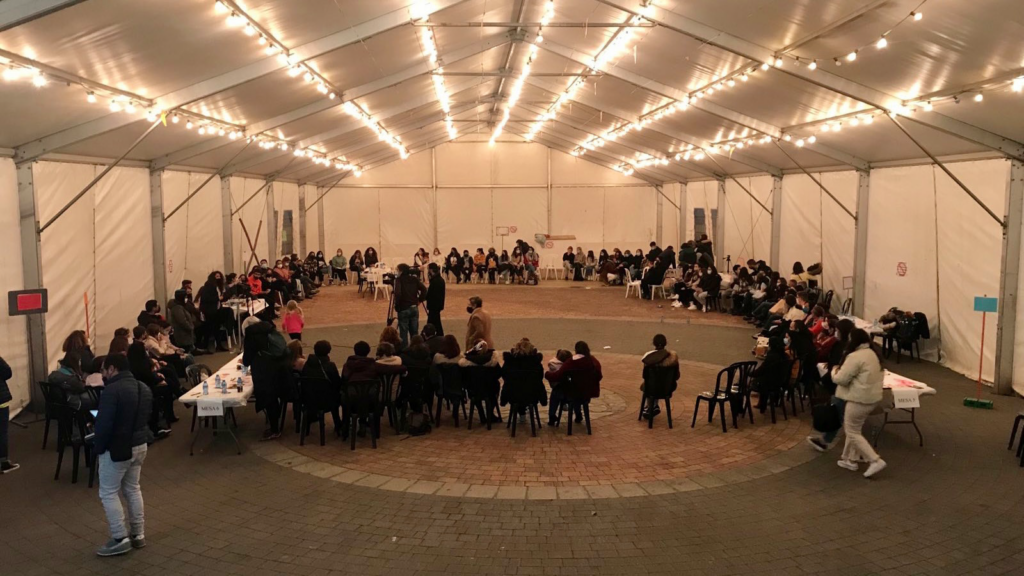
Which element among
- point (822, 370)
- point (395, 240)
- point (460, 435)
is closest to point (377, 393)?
point (460, 435)

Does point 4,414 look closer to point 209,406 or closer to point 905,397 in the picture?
point 209,406

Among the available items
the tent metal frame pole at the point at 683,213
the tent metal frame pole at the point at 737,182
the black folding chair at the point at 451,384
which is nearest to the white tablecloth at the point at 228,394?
the black folding chair at the point at 451,384

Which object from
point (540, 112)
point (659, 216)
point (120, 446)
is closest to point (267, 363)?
point (120, 446)

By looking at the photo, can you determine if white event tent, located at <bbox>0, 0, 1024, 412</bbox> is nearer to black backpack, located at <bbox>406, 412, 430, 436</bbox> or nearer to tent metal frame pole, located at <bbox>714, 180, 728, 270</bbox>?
tent metal frame pole, located at <bbox>714, 180, 728, 270</bbox>

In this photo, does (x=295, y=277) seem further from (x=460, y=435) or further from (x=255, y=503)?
(x=255, y=503)

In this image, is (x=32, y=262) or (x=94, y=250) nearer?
(x=32, y=262)

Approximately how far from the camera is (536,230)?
25.7 meters

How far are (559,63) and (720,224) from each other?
860 cm

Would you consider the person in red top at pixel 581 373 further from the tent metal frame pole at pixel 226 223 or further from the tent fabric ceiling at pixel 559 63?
the tent metal frame pole at pixel 226 223

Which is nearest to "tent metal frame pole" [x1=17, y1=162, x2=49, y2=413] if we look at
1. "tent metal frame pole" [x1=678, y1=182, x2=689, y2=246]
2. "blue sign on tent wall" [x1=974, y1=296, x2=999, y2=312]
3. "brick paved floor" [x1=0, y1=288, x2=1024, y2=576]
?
"brick paved floor" [x1=0, y1=288, x2=1024, y2=576]

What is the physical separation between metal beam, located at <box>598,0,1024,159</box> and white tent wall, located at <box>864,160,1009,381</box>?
889mm

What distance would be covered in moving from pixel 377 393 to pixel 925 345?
8471 mm

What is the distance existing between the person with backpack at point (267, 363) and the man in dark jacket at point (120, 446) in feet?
7.05

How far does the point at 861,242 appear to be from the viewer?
41.7 ft
